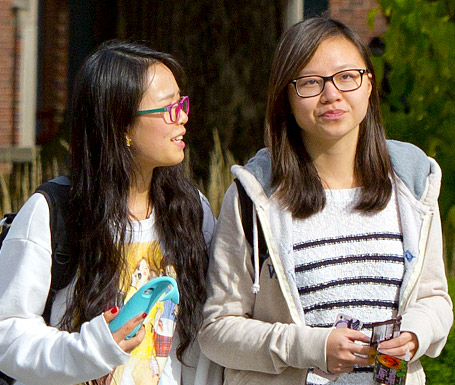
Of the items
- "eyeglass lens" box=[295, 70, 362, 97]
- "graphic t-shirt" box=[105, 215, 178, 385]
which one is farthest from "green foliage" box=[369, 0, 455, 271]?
"graphic t-shirt" box=[105, 215, 178, 385]

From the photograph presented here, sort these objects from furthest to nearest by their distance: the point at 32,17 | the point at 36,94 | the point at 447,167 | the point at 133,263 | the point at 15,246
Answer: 1. the point at 36,94
2. the point at 32,17
3. the point at 447,167
4. the point at 133,263
5. the point at 15,246

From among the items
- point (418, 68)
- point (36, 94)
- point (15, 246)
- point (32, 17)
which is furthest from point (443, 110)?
point (36, 94)

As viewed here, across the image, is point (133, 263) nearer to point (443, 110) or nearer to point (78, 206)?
point (78, 206)

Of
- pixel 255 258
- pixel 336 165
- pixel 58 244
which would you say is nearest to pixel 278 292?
pixel 255 258

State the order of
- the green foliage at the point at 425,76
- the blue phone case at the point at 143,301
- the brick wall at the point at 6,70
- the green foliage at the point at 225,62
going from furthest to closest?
the brick wall at the point at 6,70, the green foliage at the point at 225,62, the green foliage at the point at 425,76, the blue phone case at the point at 143,301

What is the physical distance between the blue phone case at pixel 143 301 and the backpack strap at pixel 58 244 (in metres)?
0.25

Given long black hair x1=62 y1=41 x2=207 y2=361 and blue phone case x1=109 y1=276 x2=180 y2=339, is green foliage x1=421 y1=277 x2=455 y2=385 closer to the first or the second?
long black hair x1=62 y1=41 x2=207 y2=361

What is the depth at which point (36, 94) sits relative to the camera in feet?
40.6

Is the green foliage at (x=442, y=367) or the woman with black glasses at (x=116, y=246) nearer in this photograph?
the woman with black glasses at (x=116, y=246)

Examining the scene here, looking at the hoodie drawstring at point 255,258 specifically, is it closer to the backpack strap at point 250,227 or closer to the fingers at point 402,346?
the backpack strap at point 250,227

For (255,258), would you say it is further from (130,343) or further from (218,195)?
(218,195)

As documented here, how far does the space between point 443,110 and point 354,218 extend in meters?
2.74

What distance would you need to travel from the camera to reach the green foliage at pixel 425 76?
4.95 metres

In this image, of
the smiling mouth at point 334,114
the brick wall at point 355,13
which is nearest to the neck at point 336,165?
the smiling mouth at point 334,114
